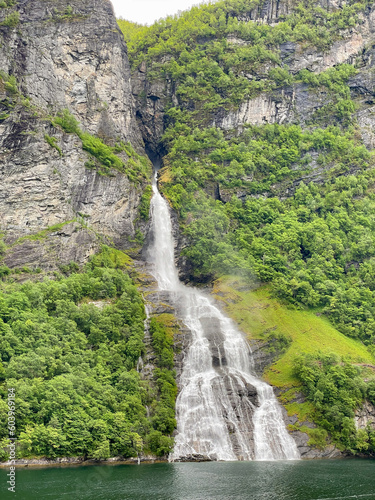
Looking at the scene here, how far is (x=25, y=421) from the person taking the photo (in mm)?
47812

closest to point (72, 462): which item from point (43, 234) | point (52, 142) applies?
point (43, 234)

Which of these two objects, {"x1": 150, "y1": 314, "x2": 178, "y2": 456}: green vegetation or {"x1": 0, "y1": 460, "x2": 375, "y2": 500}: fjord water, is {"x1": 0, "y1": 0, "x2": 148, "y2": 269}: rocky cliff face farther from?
{"x1": 0, "y1": 460, "x2": 375, "y2": 500}: fjord water

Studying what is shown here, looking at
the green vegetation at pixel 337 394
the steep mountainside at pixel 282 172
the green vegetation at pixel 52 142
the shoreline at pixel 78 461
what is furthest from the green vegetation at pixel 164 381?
the green vegetation at pixel 52 142

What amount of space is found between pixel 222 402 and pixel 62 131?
55.7 meters

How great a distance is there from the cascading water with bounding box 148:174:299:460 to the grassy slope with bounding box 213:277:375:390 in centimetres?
263

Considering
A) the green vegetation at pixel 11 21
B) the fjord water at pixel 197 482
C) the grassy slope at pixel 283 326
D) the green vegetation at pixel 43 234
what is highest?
the green vegetation at pixel 11 21

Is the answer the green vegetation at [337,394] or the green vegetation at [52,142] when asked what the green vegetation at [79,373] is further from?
the green vegetation at [52,142]

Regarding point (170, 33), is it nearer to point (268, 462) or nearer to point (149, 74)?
point (149, 74)

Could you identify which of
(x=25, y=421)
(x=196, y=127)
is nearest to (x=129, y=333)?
(x=25, y=421)

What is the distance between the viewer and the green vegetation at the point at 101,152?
9050 centimetres

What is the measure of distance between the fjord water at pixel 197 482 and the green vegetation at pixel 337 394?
288 inches

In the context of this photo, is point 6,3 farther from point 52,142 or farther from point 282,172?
point 282,172

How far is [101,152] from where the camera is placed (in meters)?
92.1

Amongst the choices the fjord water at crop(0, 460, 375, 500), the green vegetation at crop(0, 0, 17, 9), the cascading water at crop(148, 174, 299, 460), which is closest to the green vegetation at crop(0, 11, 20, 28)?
the green vegetation at crop(0, 0, 17, 9)
